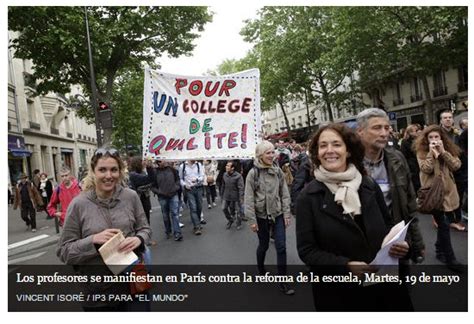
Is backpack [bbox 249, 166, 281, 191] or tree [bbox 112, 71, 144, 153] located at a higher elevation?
tree [bbox 112, 71, 144, 153]

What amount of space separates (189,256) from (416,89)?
68.3 ft

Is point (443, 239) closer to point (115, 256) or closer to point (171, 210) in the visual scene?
point (115, 256)

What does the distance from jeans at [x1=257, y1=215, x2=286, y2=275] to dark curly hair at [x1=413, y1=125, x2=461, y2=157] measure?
5.87ft

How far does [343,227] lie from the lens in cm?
199

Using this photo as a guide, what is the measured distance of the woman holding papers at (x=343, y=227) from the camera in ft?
6.51

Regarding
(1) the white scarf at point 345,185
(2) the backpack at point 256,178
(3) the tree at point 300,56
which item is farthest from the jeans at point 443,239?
(3) the tree at point 300,56

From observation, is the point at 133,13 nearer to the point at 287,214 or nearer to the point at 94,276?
the point at 287,214

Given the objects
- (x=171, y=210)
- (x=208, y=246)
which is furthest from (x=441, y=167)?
(x=171, y=210)

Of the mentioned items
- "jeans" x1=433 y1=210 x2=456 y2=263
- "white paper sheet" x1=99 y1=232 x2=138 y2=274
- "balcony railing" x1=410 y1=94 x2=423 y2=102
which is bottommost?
"jeans" x1=433 y1=210 x2=456 y2=263

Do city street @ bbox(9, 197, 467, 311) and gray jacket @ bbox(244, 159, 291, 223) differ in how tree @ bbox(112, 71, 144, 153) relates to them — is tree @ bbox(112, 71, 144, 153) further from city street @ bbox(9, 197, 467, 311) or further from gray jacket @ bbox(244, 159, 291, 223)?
gray jacket @ bbox(244, 159, 291, 223)

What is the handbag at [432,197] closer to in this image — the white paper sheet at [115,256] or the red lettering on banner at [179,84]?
the red lettering on banner at [179,84]

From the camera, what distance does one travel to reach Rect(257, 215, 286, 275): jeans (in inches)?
155

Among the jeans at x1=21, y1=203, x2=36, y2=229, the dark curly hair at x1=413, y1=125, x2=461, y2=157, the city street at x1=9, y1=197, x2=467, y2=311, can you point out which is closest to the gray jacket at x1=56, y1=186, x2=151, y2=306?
the city street at x1=9, y1=197, x2=467, y2=311
